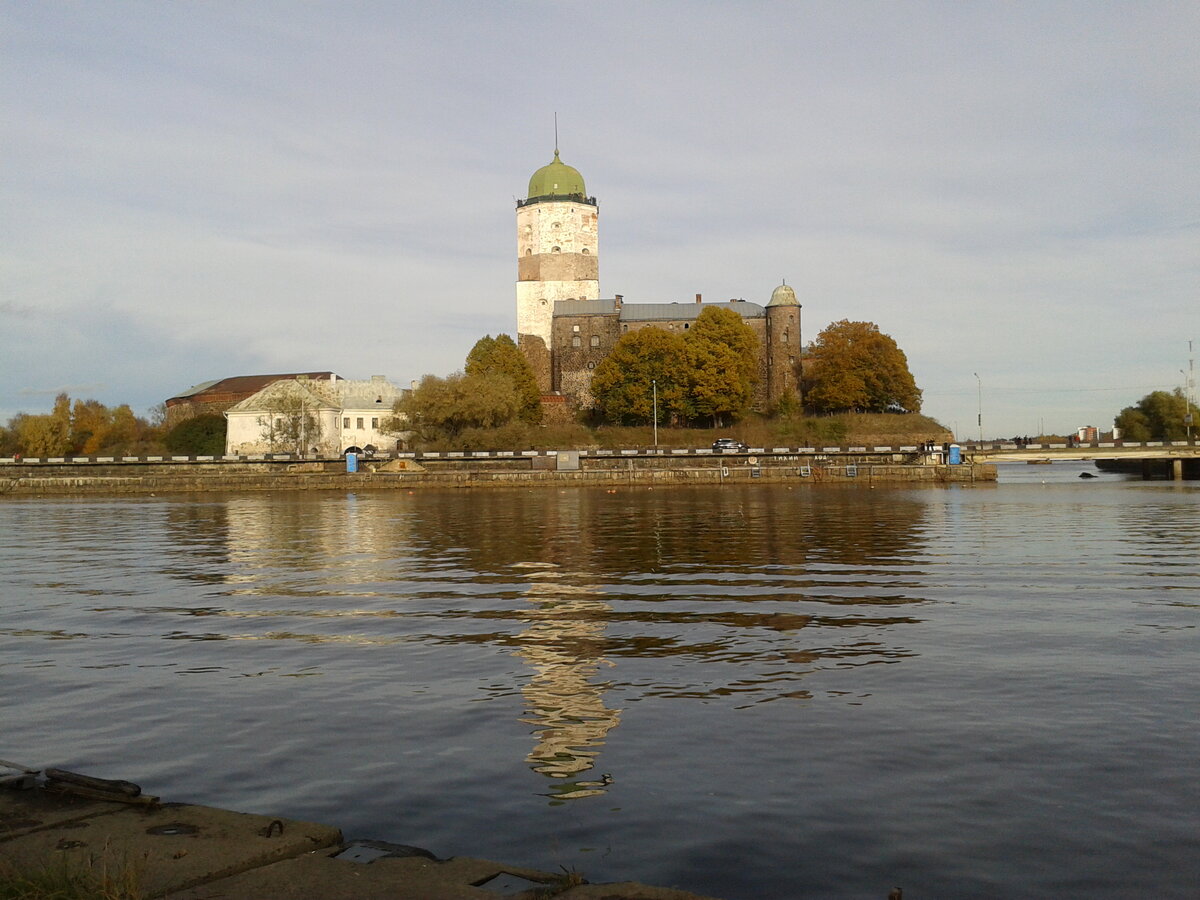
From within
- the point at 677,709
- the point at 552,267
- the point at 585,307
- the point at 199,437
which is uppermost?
the point at 552,267

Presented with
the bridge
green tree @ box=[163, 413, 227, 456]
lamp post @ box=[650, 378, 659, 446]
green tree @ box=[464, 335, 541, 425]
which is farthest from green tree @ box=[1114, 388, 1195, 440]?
green tree @ box=[163, 413, 227, 456]

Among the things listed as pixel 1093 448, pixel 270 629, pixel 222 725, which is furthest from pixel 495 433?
pixel 222 725

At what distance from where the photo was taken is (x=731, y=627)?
15.1 meters

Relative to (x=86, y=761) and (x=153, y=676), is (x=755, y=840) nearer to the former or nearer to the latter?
(x=86, y=761)

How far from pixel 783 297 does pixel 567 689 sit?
355 ft

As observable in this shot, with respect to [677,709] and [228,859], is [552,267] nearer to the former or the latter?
[677,709]

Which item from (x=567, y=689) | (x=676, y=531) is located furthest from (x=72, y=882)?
(x=676, y=531)

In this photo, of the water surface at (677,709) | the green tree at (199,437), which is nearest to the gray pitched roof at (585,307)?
the green tree at (199,437)

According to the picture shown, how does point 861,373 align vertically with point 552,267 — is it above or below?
below

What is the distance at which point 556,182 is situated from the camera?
4897 inches

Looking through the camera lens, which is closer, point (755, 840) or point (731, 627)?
point (755, 840)

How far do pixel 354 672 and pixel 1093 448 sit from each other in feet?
278

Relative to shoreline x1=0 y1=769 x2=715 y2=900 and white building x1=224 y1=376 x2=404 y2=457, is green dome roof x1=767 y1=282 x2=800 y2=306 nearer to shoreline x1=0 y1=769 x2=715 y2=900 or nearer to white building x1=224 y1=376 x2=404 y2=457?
white building x1=224 y1=376 x2=404 y2=457

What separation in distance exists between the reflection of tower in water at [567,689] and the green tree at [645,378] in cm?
8585
